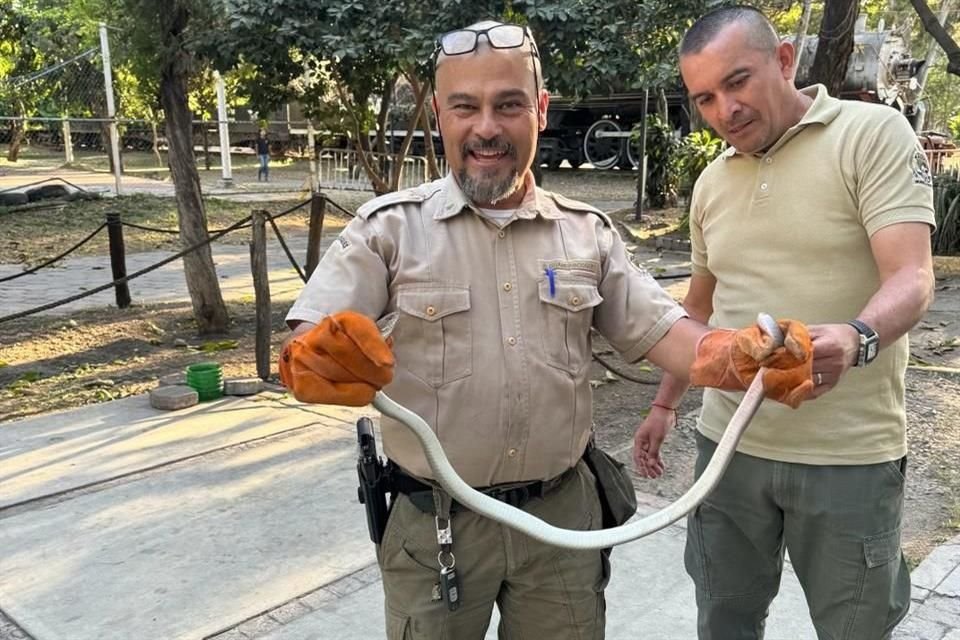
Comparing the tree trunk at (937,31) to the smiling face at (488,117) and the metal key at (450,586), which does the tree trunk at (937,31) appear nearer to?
the smiling face at (488,117)

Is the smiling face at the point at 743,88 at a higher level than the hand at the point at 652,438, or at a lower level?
higher

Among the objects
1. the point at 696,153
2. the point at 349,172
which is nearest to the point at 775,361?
the point at 696,153

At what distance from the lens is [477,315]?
1638mm

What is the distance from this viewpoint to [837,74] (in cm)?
787

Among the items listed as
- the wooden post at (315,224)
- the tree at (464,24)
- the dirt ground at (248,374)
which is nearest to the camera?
the dirt ground at (248,374)

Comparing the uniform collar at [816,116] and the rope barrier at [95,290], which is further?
the rope barrier at [95,290]

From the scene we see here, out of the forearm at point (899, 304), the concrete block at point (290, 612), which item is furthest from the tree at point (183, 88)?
the forearm at point (899, 304)

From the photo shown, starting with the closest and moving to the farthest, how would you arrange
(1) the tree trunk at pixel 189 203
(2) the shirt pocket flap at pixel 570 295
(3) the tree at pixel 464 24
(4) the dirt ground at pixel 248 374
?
(2) the shirt pocket flap at pixel 570 295 < (4) the dirt ground at pixel 248 374 < (3) the tree at pixel 464 24 < (1) the tree trunk at pixel 189 203

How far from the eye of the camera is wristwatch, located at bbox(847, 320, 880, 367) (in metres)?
1.51

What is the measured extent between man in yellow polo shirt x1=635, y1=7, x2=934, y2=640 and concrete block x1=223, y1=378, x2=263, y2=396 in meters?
3.80

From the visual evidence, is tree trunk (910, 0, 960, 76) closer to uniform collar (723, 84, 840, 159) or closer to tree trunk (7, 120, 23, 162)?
uniform collar (723, 84, 840, 159)

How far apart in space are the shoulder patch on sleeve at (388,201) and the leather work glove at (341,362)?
1.22 ft

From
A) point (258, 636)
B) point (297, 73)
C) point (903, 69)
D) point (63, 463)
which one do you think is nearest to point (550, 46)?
point (297, 73)

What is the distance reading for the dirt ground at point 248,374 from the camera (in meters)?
3.79
